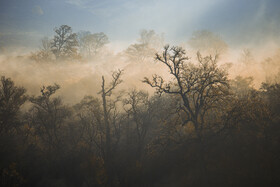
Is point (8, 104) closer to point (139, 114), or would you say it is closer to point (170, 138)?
point (139, 114)

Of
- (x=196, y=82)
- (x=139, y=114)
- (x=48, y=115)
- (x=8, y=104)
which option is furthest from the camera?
(x=139, y=114)

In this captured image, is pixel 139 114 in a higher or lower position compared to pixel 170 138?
higher

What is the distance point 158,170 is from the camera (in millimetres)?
15125

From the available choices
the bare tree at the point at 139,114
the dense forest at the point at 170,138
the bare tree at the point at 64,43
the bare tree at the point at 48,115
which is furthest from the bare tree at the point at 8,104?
the bare tree at the point at 64,43

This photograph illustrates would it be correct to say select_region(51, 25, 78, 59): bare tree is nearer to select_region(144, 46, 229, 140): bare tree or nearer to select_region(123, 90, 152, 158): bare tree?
select_region(123, 90, 152, 158): bare tree

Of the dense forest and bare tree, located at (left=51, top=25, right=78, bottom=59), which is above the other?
bare tree, located at (left=51, top=25, right=78, bottom=59)

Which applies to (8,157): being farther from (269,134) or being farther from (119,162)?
(269,134)

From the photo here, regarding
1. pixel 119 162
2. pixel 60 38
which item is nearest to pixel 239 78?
pixel 119 162

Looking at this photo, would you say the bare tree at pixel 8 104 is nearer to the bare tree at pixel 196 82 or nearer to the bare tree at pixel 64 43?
the bare tree at pixel 196 82

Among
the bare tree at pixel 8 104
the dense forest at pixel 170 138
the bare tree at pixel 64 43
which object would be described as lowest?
the dense forest at pixel 170 138

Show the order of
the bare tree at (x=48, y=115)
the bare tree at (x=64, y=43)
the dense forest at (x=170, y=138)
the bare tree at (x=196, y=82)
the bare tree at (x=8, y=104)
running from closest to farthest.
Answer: the bare tree at (x=196, y=82)
the dense forest at (x=170, y=138)
the bare tree at (x=8, y=104)
the bare tree at (x=48, y=115)
the bare tree at (x=64, y=43)

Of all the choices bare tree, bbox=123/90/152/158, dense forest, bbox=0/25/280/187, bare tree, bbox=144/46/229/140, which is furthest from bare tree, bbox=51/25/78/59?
bare tree, bbox=144/46/229/140

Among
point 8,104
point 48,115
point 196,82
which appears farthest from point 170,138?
point 8,104

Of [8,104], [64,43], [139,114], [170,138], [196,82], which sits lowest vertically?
[170,138]
